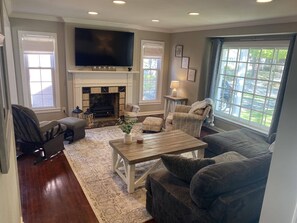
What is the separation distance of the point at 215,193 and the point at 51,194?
7.09 feet

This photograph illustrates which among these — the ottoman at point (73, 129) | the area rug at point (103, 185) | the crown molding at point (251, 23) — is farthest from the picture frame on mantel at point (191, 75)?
the ottoman at point (73, 129)

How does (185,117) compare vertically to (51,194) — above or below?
above

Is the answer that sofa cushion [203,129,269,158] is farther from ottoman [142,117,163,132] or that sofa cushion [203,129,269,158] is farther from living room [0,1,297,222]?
ottoman [142,117,163,132]

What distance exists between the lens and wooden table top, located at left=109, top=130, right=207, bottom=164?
2.97 metres

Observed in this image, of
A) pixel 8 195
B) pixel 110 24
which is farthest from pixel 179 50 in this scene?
pixel 8 195

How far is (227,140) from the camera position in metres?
3.66

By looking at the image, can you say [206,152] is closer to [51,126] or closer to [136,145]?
[136,145]

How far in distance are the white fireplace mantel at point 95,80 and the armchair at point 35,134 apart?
5.11 feet

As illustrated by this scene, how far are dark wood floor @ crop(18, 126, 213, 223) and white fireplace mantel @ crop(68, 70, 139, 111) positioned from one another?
2.14 metres

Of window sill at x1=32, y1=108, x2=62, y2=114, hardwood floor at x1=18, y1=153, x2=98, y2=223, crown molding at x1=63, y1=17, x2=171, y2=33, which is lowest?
hardwood floor at x1=18, y1=153, x2=98, y2=223

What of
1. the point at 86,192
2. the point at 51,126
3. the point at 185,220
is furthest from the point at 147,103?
the point at 185,220

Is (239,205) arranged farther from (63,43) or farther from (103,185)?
(63,43)

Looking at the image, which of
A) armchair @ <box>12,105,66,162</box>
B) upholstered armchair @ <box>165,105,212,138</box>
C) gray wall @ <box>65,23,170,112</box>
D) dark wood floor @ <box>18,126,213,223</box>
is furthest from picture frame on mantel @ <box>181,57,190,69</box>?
dark wood floor @ <box>18,126,213,223</box>

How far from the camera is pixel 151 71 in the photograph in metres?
6.63
